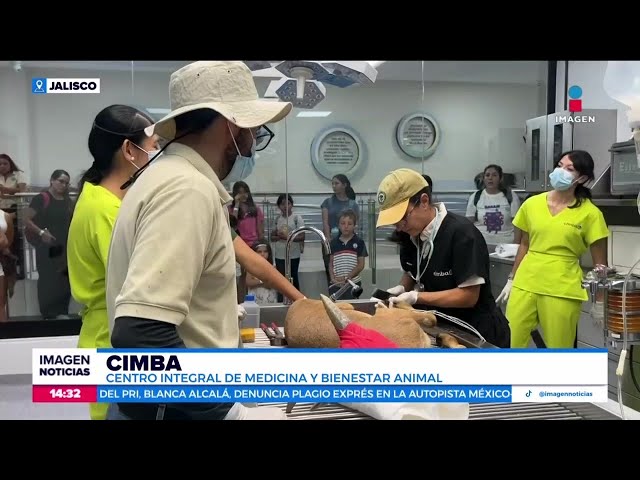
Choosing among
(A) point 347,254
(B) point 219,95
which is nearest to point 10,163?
(A) point 347,254

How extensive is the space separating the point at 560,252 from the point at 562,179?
0.85ft

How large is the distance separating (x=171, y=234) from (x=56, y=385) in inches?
16.2

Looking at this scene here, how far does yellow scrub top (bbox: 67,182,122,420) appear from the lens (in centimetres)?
96

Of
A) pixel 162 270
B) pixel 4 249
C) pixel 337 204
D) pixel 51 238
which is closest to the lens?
pixel 162 270

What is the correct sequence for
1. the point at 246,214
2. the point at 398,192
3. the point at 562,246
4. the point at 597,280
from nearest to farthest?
the point at 597,280
the point at 398,192
the point at 562,246
the point at 246,214

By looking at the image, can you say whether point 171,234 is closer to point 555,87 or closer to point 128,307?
point 128,307

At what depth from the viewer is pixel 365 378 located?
0.82m

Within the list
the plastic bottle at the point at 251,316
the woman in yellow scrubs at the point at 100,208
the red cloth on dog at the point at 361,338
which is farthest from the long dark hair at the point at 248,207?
the red cloth on dog at the point at 361,338

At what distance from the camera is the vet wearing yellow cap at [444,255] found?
52.5 inches

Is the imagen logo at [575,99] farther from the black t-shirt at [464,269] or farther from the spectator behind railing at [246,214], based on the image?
the spectator behind railing at [246,214]

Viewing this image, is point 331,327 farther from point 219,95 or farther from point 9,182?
point 9,182

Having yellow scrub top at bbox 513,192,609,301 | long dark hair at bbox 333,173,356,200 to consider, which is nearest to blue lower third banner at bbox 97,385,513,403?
yellow scrub top at bbox 513,192,609,301

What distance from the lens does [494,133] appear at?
326cm

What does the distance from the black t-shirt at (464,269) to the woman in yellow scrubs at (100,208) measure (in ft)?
2.46
